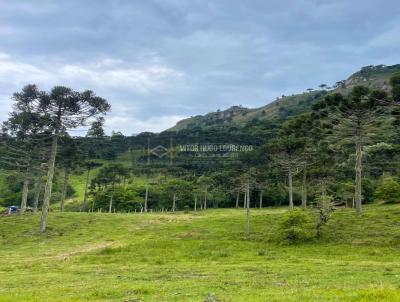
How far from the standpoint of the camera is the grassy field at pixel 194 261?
15.0 m

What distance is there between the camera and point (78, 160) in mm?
76250

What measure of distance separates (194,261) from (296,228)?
1010cm

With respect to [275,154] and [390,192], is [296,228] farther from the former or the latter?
[390,192]

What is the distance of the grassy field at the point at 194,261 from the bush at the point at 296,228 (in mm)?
1100

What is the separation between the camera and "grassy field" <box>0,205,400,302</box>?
15.0 m

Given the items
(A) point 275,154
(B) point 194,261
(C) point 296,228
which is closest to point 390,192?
(A) point 275,154

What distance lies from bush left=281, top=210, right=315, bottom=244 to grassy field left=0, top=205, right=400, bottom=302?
3.61 ft

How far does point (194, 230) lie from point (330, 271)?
24.7 m

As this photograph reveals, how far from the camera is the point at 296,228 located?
→ 34500 millimetres

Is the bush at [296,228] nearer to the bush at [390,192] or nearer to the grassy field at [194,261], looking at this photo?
the grassy field at [194,261]

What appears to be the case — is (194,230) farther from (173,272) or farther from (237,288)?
(237,288)

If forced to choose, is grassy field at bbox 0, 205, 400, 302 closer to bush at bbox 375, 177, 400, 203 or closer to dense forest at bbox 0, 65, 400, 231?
dense forest at bbox 0, 65, 400, 231

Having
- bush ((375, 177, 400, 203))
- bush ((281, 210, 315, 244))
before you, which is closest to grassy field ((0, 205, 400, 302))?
bush ((281, 210, 315, 244))

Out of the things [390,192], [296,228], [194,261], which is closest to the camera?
[194,261]
